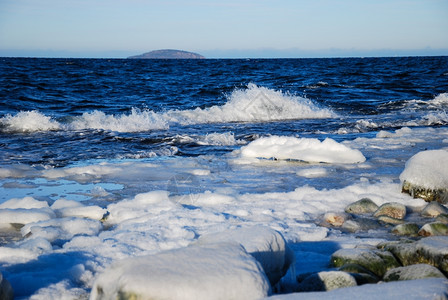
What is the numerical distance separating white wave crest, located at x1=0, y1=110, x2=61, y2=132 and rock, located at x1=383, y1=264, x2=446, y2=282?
7498 mm

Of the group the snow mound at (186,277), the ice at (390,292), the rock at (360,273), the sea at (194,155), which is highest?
the snow mound at (186,277)

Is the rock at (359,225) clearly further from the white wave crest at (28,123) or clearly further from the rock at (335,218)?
the white wave crest at (28,123)

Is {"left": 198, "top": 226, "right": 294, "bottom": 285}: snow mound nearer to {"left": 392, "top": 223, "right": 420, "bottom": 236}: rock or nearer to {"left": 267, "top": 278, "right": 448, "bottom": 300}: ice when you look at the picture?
{"left": 267, "top": 278, "right": 448, "bottom": 300}: ice

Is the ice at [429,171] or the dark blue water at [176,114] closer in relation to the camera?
the ice at [429,171]

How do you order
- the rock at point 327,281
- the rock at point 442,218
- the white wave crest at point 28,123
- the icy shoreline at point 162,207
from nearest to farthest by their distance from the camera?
1. the rock at point 327,281
2. the icy shoreline at point 162,207
3. the rock at point 442,218
4. the white wave crest at point 28,123

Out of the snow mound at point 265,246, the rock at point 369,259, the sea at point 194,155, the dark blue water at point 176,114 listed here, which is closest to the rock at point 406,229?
the sea at point 194,155

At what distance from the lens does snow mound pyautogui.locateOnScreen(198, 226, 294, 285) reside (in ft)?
6.75

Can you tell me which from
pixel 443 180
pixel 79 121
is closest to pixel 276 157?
pixel 443 180

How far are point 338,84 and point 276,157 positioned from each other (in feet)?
41.2

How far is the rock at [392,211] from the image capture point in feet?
10.8

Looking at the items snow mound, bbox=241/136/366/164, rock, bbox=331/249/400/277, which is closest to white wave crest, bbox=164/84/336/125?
snow mound, bbox=241/136/366/164

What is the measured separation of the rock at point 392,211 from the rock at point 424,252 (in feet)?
2.64

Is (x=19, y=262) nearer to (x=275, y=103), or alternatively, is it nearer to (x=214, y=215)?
(x=214, y=215)

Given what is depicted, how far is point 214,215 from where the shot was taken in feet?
10.6
